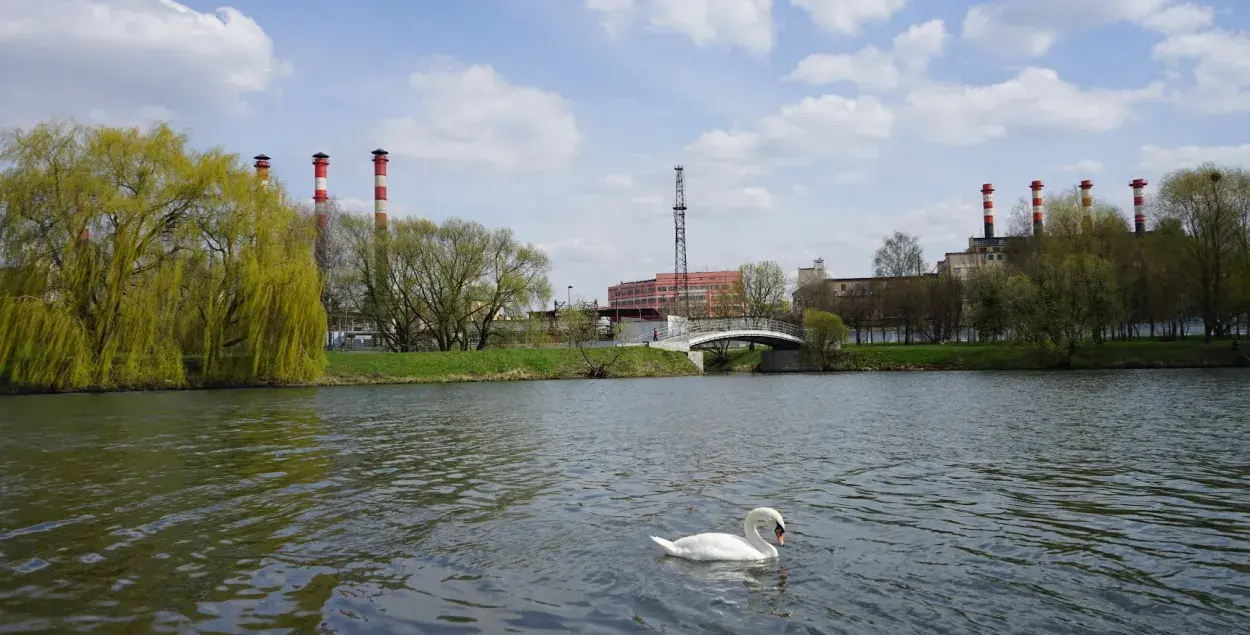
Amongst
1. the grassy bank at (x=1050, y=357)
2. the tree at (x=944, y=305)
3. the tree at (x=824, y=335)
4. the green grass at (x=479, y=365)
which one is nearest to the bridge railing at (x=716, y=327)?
the tree at (x=824, y=335)

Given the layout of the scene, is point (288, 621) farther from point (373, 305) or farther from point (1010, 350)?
point (1010, 350)

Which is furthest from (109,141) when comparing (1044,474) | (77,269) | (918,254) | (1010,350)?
(918,254)

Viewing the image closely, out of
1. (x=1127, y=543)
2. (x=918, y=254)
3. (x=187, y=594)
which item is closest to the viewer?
(x=187, y=594)

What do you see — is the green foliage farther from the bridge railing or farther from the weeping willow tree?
the weeping willow tree

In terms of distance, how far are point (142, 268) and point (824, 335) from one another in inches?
1977

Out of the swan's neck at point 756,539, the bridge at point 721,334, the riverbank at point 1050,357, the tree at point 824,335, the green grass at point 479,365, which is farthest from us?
the tree at point 824,335

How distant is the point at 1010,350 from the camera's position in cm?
6191

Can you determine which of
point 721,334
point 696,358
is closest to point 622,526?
point 721,334

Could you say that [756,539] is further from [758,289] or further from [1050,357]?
[758,289]

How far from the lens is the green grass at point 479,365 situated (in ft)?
172

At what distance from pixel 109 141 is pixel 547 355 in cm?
3030

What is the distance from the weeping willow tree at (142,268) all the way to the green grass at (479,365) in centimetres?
671

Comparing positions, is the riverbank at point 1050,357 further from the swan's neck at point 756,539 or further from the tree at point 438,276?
the swan's neck at point 756,539

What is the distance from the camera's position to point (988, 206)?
111 m
